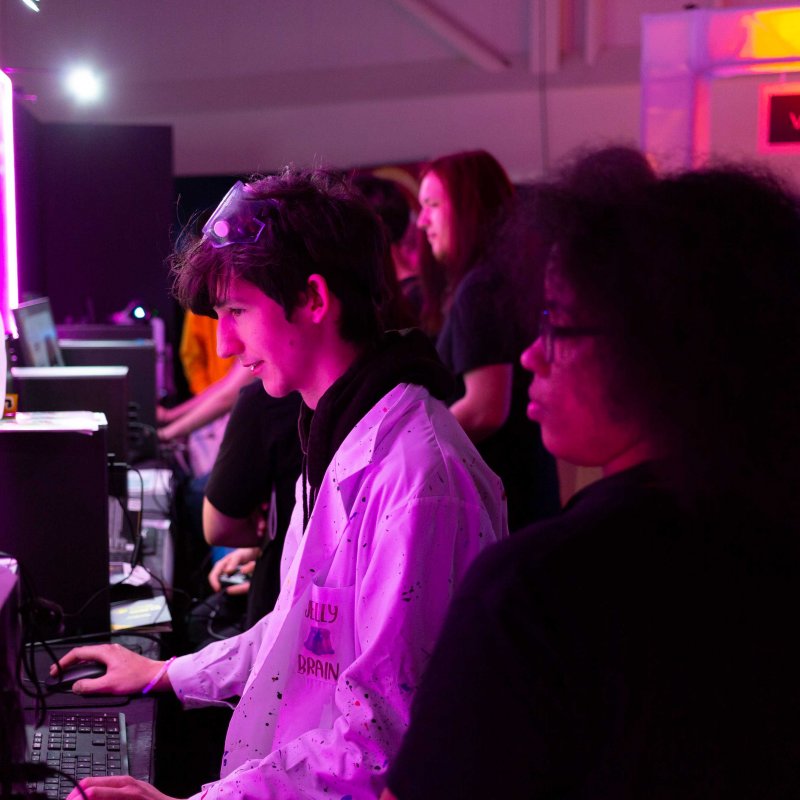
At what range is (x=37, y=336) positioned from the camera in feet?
9.93

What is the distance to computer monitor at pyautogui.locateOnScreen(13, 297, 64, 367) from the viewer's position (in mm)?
2803

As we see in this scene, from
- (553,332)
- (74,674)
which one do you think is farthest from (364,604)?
(74,674)

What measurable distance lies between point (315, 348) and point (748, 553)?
2.79 ft

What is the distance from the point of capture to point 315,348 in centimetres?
147

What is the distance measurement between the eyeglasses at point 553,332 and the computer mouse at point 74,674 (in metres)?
1.15

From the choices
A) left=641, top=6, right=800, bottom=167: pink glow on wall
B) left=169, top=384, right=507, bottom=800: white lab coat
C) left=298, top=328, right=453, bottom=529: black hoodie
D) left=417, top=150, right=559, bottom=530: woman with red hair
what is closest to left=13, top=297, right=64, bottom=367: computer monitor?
left=417, top=150, right=559, bottom=530: woman with red hair

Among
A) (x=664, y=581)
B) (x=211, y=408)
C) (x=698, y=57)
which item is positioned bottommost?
(x=211, y=408)

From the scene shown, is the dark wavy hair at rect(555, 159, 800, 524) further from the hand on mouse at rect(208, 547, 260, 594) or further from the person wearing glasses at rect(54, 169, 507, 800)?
the hand on mouse at rect(208, 547, 260, 594)

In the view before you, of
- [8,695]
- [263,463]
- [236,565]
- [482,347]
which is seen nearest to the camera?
[8,695]

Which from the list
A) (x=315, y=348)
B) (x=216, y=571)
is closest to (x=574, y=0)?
(x=216, y=571)

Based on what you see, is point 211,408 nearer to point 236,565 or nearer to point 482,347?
point 236,565

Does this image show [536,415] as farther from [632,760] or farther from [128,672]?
[128,672]

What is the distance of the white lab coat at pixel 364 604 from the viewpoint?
3.62 feet

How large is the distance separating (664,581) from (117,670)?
3.87 feet
